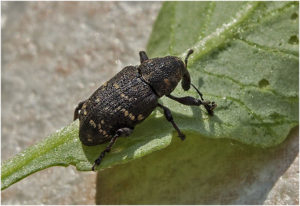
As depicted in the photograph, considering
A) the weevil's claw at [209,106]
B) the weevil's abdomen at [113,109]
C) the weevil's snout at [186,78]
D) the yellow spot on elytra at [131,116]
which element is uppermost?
the weevil's abdomen at [113,109]

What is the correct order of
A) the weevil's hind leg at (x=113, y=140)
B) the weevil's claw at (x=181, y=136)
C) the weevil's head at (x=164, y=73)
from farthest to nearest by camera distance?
the weevil's head at (x=164, y=73), the weevil's claw at (x=181, y=136), the weevil's hind leg at (x=113, y=140)

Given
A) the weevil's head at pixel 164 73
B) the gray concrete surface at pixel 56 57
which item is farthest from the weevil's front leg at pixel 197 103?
the gray concrete surface at pixel 56 57

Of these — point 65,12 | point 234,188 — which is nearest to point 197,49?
point 234,188

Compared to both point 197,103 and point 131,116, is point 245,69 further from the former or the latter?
point 131,116

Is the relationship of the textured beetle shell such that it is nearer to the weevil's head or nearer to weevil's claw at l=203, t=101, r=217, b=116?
the weevil's head

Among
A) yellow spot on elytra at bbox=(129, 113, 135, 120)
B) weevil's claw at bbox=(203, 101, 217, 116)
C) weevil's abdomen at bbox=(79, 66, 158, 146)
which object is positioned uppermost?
weevil's abdomen at bbox=(79, 66, 158, 146)

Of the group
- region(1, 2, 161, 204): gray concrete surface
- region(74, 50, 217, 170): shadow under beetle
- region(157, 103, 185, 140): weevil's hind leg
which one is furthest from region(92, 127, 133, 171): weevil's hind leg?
region(1, 2, 161, 204): gray concrete surface

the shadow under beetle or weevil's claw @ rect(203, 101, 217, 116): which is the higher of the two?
the shadow under beetle

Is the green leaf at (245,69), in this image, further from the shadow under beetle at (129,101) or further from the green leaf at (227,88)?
the shadow under beetle at (129,101)
